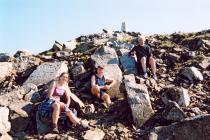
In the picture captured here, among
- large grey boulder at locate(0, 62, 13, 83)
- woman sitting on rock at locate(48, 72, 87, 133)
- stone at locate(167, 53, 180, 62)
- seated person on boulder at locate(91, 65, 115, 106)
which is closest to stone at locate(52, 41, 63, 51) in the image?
large grey boulder at locate(0, 62, 13, 83)

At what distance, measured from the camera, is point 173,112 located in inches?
566

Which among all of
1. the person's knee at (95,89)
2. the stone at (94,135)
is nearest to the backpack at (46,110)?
the stone at (94,135)

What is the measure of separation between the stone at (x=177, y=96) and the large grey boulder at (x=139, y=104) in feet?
3.37

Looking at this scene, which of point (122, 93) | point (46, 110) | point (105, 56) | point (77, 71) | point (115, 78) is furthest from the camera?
point (105, 56)

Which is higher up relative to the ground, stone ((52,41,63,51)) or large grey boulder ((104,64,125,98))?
stone ((52,41,63,51))

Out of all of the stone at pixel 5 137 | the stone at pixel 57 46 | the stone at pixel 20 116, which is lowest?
the stone at pixel 5 137

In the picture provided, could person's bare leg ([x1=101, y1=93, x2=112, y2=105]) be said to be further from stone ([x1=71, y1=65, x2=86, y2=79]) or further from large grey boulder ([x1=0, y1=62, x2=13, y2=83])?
large grey boulder ([x1=0, y1=62, x2=13, y2=83])

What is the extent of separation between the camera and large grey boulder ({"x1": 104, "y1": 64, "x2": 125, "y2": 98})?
663 inches

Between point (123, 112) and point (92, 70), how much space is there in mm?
3810

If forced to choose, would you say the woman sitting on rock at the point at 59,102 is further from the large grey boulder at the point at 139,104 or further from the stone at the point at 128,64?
the stone at the point at 128,64

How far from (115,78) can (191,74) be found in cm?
320

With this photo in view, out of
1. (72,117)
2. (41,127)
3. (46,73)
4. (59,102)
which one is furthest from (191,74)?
(41,127)

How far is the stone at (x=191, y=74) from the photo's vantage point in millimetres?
17938

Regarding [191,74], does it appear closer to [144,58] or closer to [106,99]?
[144,58]
